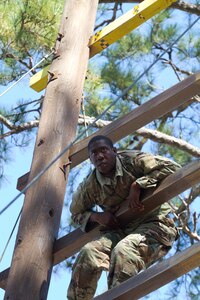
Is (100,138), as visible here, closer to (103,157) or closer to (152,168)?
(103,157)

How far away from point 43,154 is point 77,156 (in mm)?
218

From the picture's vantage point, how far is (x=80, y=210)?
5.21 meters

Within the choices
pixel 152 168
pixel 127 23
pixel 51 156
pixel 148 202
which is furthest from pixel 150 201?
pixel 127 23

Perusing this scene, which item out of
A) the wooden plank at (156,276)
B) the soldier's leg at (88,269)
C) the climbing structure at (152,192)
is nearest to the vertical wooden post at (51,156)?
the climbing structure at (152,192)

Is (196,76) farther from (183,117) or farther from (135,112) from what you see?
(183,117)

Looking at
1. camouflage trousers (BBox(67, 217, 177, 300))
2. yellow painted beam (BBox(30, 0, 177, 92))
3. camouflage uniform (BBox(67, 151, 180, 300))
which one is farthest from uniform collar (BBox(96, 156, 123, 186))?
yellow painted beam (BBox(30, 0, 177, 92))

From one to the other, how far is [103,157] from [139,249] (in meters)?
0.56

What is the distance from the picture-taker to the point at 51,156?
203 inches

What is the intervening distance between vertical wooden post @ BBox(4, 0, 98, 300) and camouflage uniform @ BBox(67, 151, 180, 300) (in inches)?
6.7

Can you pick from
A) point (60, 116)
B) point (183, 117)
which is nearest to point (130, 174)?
point (60, 116)

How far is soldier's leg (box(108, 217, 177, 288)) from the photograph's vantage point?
4641 mm

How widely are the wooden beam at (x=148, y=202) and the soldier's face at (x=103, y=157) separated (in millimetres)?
217

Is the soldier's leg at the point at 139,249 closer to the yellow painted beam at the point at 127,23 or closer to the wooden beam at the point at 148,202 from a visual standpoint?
the wooden beam at the point at 148,202

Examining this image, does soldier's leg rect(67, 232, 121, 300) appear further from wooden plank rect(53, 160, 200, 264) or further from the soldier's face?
the soldier's face
